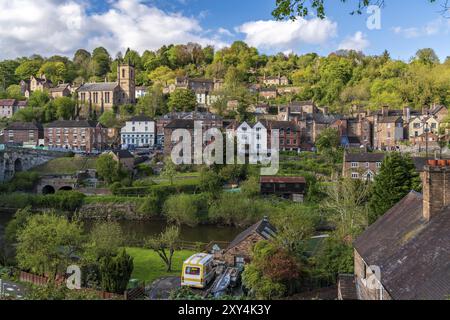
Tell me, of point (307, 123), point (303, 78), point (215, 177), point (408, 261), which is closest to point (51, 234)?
point (408, 261)

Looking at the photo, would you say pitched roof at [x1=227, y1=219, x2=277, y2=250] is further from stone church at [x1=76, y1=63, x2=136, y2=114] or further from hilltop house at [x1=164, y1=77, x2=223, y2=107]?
hilltop house at [x1=164, y1=77, x2=223, y2=107]

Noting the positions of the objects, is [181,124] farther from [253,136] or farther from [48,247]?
[48,247]

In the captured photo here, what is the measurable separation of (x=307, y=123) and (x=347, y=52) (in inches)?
2427

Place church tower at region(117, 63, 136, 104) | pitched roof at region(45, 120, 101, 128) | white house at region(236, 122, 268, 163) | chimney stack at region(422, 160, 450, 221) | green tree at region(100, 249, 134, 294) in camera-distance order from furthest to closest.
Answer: church tower at region(117, 63, 136, 104) < pitched roof at region(45, 120, 101, 128) < white house at region(236, 122, 268, 163) < green tree at region(100, 249, 134, 294) < chimney stack at region(422, 160, 450, 221)

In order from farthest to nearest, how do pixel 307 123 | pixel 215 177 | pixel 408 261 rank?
pixel 307 123 < pixel 215 177 < pixel 408 261

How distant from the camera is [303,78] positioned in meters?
103

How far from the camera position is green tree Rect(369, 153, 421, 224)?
84.2ft

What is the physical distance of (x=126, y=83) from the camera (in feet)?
294

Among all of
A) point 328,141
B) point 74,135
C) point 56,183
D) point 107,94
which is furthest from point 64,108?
point 328,141

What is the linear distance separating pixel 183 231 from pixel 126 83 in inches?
2346

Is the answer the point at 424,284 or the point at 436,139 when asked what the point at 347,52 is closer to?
the point at 436,139

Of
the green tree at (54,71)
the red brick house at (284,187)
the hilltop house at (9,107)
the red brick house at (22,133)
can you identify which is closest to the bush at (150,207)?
the red brick house at (284,187)

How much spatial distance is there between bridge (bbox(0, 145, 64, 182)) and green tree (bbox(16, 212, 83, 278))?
1613 inches

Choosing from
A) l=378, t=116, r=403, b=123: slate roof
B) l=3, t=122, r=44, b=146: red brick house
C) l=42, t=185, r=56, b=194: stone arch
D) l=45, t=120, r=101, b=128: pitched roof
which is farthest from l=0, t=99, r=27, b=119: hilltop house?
l=378, t=116, r=403, b=123: slate roof
